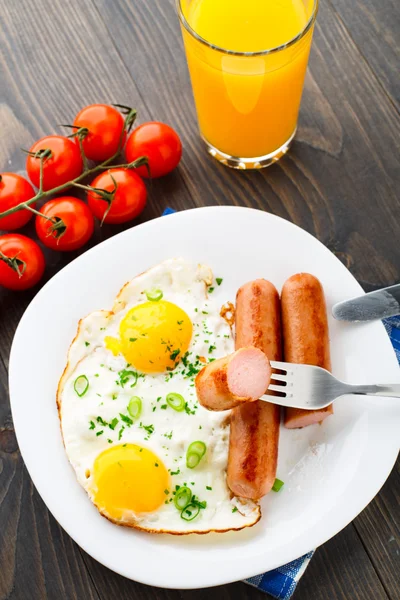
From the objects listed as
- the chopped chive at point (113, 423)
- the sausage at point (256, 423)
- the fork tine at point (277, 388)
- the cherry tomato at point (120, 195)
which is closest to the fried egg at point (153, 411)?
the chopped chive at point (113, 423)

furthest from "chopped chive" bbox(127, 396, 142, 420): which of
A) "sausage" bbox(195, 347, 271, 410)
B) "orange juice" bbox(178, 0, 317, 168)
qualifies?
"orange juice" bbox(178, 0, 317, 168)

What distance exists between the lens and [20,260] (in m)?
2.81

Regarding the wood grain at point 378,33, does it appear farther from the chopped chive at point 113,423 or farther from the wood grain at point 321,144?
the chopped chive at point 113,423

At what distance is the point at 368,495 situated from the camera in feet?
7.97

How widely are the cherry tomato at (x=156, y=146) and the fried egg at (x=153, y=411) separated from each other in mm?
542

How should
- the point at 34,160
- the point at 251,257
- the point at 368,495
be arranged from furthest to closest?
the point at 34,160 < the point at 251,257 < the point at 368,495

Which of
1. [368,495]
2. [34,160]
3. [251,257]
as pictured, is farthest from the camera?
[34,160]

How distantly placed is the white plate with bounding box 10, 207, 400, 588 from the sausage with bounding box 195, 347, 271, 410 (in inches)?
17.2

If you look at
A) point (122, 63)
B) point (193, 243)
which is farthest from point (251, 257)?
point (122, 63)

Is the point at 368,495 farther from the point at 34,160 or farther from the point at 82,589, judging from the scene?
the point at 34,160

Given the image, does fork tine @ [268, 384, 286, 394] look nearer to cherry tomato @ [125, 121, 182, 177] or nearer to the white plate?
the white plate

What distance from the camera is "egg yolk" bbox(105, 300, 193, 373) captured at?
8.39ft

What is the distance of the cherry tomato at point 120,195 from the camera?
2.90 metres

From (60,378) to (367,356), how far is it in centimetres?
125
